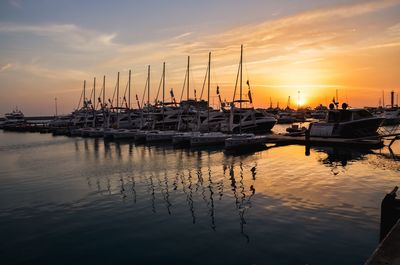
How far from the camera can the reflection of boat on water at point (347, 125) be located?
4706cm

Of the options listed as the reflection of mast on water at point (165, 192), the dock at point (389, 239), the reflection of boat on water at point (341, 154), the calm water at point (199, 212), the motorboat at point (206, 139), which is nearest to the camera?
the dock at point (389, 239)

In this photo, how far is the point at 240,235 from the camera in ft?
47.1

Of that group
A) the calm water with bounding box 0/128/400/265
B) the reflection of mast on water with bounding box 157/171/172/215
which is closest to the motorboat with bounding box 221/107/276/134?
the calm water with bounding box 0/128/400/265

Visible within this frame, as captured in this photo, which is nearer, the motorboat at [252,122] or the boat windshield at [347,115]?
the boat windshield at [347,115]

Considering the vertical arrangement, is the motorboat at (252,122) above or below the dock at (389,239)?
above

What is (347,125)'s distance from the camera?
47.0m

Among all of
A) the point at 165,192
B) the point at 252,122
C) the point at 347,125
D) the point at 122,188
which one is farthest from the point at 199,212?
the point at 252,122

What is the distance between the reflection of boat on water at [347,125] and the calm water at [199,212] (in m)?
13.7

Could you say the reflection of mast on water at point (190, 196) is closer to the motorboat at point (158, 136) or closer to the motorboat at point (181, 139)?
the motorboat at point (181, 139)

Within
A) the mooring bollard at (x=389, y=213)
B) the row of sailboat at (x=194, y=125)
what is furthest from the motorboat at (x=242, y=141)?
the mooring bollard at (x=389, y=213)

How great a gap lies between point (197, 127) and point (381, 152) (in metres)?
31.6

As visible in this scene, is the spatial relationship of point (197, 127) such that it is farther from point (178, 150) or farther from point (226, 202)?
point (226, 202)

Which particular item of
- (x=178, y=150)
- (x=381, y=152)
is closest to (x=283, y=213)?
(x=381, y=152)

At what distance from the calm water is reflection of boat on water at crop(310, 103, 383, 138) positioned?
44.8ft
